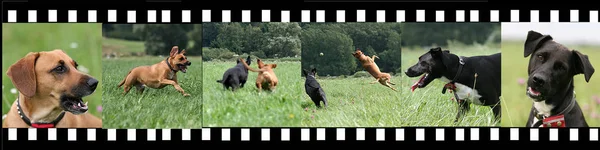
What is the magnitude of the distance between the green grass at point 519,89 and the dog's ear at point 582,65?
221 millimetres

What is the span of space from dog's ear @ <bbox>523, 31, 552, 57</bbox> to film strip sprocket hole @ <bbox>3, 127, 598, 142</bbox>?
36.1 inches

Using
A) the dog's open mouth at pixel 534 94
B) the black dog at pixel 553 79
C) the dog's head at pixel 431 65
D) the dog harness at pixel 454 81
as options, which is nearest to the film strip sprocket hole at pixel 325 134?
the black dog at pixel 553 79

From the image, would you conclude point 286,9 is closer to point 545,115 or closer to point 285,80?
point 285,80

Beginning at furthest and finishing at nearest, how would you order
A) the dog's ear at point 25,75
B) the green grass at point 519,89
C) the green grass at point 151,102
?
the green grass at point 151,102, the green grass at point 519,89, the dog's ear at point 25,75

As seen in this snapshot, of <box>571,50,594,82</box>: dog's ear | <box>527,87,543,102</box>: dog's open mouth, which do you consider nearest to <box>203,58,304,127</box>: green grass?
<box>527,87,543,102</box>: dog's open mouth

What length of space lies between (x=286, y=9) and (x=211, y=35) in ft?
3.03

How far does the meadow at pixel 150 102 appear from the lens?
9977 millimetres

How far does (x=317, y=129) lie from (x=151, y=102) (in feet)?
6.52

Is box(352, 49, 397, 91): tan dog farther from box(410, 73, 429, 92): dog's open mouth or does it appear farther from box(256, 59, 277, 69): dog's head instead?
box(256, 59, 277, 69): dog's head

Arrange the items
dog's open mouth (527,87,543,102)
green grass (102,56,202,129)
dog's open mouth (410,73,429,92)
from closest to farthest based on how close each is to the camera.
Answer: dog's open mouth (527,87,543,102)
dog's open mouth (410,73,429,92)
green grass (102,56,202,129)

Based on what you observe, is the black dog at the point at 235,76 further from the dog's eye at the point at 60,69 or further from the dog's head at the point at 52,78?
the dog's eye at the point at 60,69

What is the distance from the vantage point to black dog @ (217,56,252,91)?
9.93 metres

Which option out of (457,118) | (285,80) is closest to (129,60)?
(285,80)

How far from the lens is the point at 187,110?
999 cm
